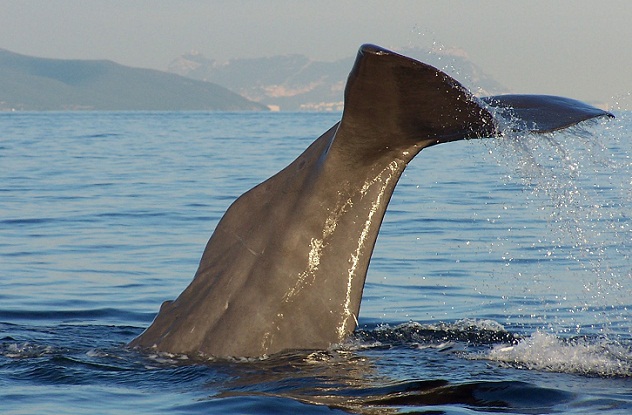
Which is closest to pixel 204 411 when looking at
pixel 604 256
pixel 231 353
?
pixel 231 353

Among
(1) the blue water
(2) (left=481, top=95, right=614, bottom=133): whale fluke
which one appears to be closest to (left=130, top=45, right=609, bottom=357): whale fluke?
(2) (left=481, top=95, right=614, bottom=133): whale fluke

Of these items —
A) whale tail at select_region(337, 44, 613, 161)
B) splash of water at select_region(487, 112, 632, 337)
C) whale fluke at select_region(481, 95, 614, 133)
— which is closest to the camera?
whale tail at select_region(337, 44, 613, 161)

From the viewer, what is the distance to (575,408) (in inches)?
187

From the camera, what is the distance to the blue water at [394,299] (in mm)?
5133

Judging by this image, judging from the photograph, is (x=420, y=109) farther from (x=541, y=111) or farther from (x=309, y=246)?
(x=309, y=246)

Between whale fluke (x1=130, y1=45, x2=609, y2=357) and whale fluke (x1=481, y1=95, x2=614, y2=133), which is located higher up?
whale fluke (x1=481, y1=95, x2=614, y2=133)

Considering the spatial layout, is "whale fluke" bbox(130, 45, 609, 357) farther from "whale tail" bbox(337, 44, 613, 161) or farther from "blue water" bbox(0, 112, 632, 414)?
"blue water" bbox(0, 112, 632, 414)

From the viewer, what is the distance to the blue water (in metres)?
5.13

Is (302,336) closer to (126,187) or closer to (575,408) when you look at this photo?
(575,408)

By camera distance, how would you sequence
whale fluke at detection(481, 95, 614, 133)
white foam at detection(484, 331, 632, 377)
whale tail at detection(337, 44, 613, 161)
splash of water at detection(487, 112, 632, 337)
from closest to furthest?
whale tail at detection(337, 44, 613, 161), whale fluke at detection(481, 95, 614, 133), splash of water at detection(487, 112, 632, 337), white foam at detection(484, 331, 632, 377)

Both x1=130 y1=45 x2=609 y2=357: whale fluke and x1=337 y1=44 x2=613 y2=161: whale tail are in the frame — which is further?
x1=130 y1=45 x2=609 y2=357: whale fluke

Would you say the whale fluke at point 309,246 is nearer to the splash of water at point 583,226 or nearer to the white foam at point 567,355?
the splash of water at point 583,226

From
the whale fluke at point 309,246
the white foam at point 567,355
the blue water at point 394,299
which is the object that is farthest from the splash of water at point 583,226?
the white foam at point 567,355

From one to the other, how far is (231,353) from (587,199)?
12.5m
